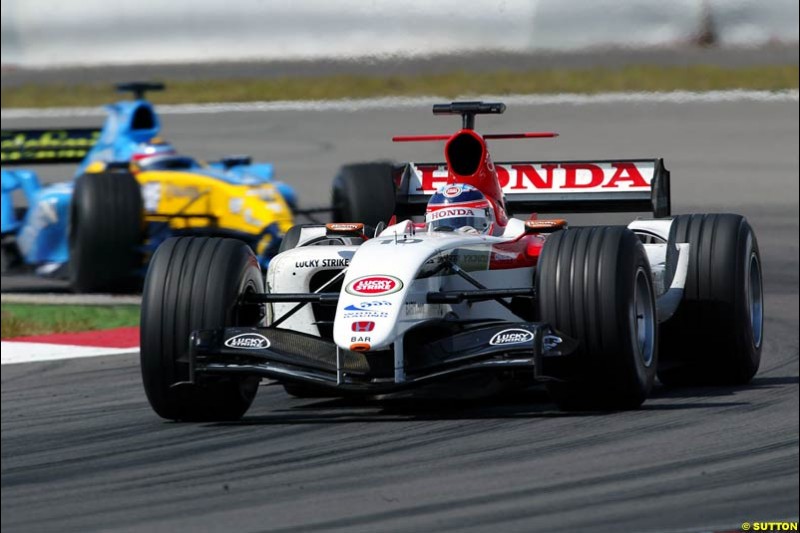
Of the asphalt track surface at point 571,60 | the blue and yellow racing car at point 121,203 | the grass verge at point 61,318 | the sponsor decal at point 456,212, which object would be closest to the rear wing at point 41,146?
the blue and yellow racing car at point 121,203

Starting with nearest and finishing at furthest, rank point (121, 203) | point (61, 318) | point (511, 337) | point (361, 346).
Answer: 1. point (361, 346)
2. point (511, 337)
3. point (121, 203)
4. point (61, 318)

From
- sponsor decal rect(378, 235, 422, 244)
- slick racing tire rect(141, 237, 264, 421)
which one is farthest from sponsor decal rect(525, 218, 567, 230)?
slick racing tire rect(141, 237, 264, 421)

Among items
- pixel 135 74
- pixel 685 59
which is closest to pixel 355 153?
pixel 135 74

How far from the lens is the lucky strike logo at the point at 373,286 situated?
5977 mm

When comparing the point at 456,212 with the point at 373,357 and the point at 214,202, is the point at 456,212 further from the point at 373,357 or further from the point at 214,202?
the point at 214,202

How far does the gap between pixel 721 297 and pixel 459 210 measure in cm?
116

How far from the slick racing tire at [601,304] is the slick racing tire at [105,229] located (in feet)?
23.1

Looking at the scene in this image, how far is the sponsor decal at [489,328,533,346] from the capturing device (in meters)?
5.99

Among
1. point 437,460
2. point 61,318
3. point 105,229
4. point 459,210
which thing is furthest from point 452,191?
point 61,318

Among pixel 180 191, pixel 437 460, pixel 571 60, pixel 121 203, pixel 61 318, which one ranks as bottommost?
pixel 437 460

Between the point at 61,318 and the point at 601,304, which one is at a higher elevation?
the point at 601,304

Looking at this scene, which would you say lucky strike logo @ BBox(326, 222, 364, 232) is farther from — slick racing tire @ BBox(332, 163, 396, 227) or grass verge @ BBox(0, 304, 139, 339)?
grass verge @ BBox(0, 304, 139, 339)

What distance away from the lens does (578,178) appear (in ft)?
16.6

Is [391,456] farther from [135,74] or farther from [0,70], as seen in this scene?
[135,74]
